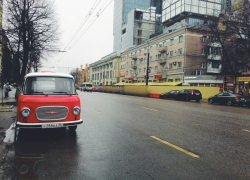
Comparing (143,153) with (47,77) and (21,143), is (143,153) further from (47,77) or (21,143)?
(47,77)

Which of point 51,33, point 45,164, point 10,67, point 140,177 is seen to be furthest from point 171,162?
point 10,67

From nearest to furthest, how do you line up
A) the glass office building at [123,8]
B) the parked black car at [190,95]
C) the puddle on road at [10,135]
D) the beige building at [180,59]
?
the puddle on road at [10,135] < the parked black car at [190,95] < the beige building at [180,59] < the glass office building at [123,8]

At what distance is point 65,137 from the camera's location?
21.9ft

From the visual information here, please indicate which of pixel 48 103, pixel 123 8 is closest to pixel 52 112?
pixel 48 103

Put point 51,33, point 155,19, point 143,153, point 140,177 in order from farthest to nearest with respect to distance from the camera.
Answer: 1. point 155,19
2. point 51,33
3. point 143,153
4. point 140,177

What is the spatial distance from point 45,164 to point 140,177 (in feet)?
6.34

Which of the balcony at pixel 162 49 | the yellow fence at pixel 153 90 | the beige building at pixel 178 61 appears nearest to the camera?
the yellow fence at pixel 153 90

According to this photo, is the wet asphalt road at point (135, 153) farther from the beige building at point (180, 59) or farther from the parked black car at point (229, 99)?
the beige building at point (180, 59)

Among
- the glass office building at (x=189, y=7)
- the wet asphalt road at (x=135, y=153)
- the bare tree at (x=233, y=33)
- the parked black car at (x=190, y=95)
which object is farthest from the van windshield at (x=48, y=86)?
the glass office building at (x=189, y=7)

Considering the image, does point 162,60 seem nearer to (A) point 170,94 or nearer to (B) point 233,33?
(A) point 170,94

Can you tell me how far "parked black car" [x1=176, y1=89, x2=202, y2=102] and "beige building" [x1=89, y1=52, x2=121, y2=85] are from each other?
162 feet

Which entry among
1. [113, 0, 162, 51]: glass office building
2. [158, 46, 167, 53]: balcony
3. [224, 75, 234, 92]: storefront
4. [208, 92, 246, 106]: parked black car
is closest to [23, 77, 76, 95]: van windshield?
[208, 92, 246, 106]: parked black car

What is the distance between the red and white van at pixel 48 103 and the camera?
617 centimetres

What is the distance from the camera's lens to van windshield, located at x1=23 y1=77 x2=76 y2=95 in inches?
272
